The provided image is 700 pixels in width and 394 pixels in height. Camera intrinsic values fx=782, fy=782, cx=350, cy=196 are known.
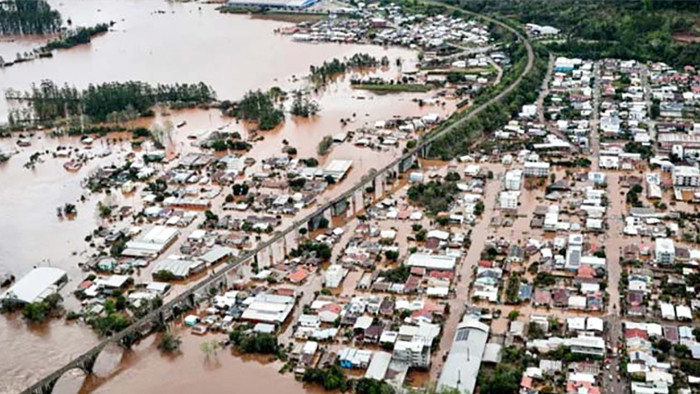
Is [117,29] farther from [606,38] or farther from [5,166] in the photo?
[606,38]

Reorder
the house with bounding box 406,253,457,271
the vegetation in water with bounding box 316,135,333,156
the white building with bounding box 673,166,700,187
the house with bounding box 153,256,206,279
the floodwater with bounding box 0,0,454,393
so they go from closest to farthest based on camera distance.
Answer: the floodwater with bounding box 0,0,454,393 → the house with bounding box 406,253,457,271 → the house with bounding box 153,256,206,279 → the white building with bounding box 673,166,700,187 → the vegetation in water with bounding box 316,135,333,156

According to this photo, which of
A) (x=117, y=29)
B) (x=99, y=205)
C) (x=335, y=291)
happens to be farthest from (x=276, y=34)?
(x=335, y=291)

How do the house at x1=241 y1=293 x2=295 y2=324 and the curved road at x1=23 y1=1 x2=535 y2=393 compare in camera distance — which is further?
the house at x1=241 y1=293 x2=295 y2=324

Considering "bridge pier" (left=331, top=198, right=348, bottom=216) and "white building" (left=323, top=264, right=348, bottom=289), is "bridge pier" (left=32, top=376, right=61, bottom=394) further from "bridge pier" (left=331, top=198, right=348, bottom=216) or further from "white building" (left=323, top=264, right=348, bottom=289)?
"bridge pier" (left=331, top=198, right=348, bottom=216)

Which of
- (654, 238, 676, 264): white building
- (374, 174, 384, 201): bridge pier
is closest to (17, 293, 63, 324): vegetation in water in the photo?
(374, 174, 384, 201): bridge pier

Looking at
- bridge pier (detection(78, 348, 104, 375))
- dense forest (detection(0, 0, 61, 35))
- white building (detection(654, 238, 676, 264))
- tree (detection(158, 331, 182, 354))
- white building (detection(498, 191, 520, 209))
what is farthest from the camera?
dense forest (detection(0, 0, 61, 35))

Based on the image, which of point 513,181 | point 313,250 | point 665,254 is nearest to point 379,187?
point 513,181
